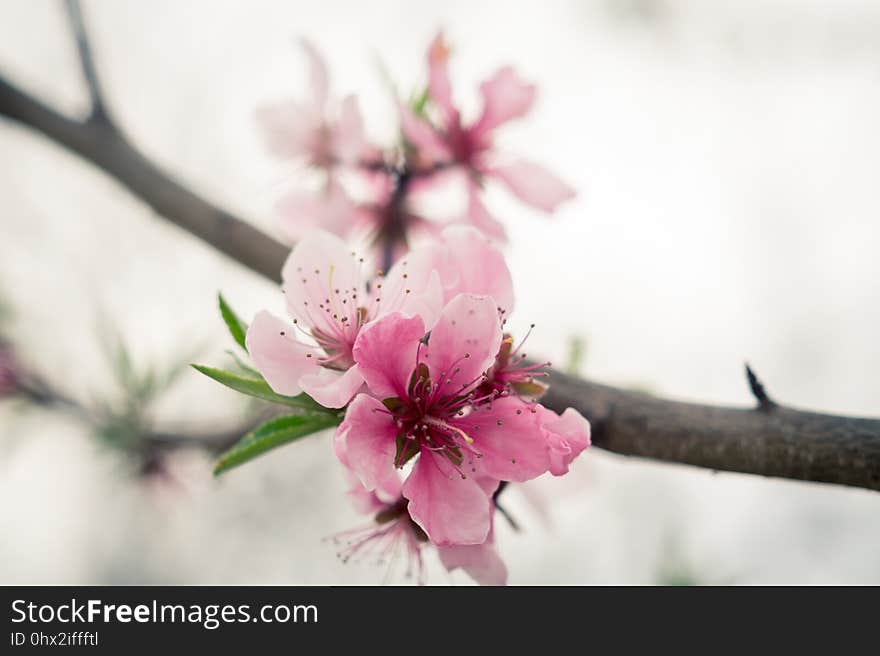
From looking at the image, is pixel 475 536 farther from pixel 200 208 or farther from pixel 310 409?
pixel 200 208

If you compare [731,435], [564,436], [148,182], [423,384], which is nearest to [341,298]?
[423,384]

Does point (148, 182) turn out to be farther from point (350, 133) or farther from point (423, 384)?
point (423, 384)

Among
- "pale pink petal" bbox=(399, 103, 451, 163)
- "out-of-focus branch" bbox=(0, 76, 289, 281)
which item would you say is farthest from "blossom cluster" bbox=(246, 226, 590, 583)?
"pale pink petal" bbox=(399, 103, 451, 163)

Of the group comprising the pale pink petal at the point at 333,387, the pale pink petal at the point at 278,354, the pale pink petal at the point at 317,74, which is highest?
the pale pink petal at the point at 317,74

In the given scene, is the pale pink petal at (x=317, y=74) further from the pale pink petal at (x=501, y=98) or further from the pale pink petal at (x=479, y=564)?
the pale pink petal at (x=479, y=564)

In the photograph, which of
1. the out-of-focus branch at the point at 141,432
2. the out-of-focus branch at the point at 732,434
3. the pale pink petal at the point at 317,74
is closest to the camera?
the out-of-focus branch at the point at 732,434

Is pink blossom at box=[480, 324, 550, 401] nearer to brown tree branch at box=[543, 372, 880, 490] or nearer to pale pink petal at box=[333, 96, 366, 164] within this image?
brown tree branch at box=[543, 372, 880, 490]

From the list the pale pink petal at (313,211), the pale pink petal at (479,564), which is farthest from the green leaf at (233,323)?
the pale pink petal at (313,211)
